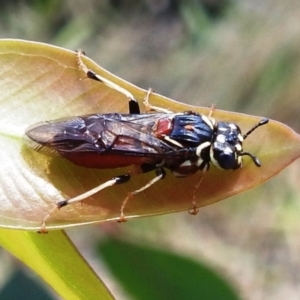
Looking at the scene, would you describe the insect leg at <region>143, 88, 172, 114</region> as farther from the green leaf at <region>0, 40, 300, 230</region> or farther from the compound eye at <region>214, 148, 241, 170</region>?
the compound eye at <region>214, 148, 241, 170</region>

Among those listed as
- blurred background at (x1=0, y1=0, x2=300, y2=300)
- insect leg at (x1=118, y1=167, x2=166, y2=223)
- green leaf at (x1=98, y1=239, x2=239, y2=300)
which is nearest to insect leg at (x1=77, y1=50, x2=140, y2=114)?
insect leg at (x1=118, y1=167, x2=166, y2=223)

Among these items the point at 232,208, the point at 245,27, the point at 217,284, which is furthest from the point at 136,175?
the point at 245,27

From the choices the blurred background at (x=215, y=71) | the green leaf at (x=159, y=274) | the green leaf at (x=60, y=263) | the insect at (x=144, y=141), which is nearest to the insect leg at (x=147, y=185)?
the insect at (x=144, y=141)

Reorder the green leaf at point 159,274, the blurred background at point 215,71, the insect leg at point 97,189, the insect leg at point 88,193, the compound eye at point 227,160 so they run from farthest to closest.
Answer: the blurred background at point 215,71 → the green leaf at point 159,274 → the compound eye at point 227,160 → the insect leg at point 97,189 → the insect leg at point 88,193

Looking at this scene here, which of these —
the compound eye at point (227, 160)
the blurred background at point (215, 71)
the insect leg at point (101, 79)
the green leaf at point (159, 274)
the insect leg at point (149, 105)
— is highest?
the insect leg at point (101, 79)

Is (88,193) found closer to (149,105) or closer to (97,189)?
(97,189)

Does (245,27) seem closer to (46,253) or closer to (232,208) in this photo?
(232,208)

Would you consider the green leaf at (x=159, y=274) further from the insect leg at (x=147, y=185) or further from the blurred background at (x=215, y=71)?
the blurred background at (x=215, y=71)
